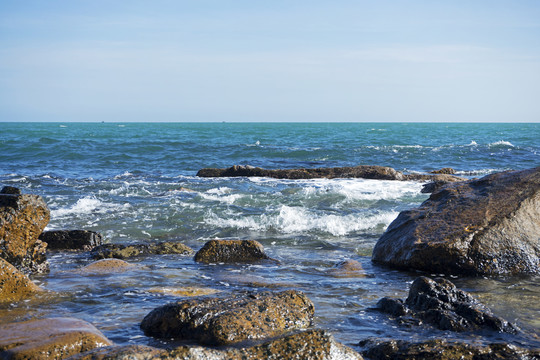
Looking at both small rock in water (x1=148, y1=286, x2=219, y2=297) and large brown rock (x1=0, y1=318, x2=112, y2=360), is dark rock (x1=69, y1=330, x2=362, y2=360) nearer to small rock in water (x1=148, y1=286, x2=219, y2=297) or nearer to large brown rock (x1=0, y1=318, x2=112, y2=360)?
large brown rock (x1=0, y1=318, x2=112, y2=360)

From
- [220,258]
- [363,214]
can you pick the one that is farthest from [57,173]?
[220,258]

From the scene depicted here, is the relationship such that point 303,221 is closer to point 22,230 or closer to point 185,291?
point 185,291

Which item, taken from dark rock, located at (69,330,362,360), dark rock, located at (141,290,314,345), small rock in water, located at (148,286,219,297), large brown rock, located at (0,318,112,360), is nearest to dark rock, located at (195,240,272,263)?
small rock in water, located at (148,286,219,297)

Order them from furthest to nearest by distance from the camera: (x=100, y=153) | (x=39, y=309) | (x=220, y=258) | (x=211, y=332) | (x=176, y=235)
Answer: (x=100, y=153) → (x=176, y=235) → (x=220, y=258) → (x=39, y=309) → (x=211, y=332)

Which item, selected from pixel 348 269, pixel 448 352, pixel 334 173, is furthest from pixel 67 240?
pixel 334 173

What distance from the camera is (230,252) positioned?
7.23 meters

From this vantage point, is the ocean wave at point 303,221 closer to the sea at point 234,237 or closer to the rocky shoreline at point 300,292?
the sea at point 234,237

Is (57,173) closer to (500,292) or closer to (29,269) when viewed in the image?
(29,269)

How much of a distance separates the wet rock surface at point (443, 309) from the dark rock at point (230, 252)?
2622mm

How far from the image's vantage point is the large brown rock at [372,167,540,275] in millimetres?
6145

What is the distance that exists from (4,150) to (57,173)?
1117cm

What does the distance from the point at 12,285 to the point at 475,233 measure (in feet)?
16.4

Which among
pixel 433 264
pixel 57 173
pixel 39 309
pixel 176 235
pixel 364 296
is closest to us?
pixel 39 309

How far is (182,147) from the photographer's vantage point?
104 ft
